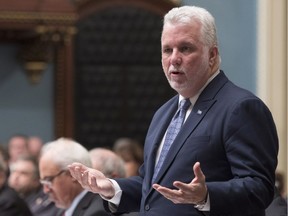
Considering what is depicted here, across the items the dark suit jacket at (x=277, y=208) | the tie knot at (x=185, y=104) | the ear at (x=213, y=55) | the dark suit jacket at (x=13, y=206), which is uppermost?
the ear at (x=213, y=55)

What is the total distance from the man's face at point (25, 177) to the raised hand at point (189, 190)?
586 cm

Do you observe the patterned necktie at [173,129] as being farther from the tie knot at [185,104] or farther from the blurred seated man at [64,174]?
the blurred seated man at [64,174]

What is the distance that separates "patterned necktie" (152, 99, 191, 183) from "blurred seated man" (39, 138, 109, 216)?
6.76 feet

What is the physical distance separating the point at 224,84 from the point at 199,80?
0.12m

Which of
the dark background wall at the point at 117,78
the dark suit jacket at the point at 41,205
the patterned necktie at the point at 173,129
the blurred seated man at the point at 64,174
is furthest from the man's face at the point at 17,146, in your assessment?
the patterned necktie at the point at 173,129

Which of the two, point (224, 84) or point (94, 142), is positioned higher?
point (224, 84)

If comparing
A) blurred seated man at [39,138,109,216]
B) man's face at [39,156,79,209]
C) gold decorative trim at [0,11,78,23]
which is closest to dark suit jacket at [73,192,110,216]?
blurred seated man at [39,138,109,216]

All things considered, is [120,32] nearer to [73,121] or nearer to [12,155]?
[73,121]

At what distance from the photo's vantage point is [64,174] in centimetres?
656

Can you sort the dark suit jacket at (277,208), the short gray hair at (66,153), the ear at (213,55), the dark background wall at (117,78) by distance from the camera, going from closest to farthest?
1. the ear at (213,55)
2. the dark suit jacket at (277,208)
3. the short gray hair at (66,153)
4. the dark background wall at (117,78)

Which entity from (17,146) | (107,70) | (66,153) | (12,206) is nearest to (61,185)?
(66,153)

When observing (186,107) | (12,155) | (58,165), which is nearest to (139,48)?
(12,155)

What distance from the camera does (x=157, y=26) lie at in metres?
12.5

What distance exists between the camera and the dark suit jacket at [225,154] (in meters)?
3.97
